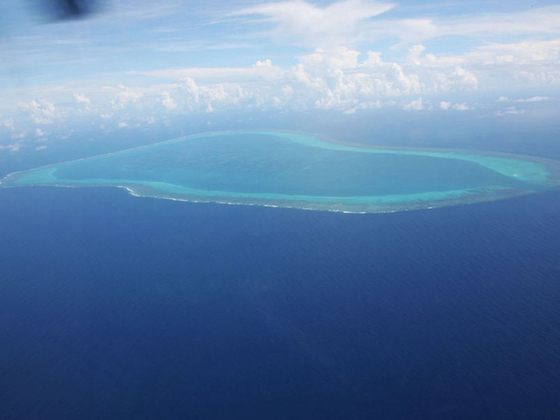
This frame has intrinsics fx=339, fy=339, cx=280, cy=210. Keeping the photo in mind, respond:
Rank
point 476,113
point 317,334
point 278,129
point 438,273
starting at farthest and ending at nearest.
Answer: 1. point 476,113
2. point 278,129
3. point 438,273
4. point 317,334

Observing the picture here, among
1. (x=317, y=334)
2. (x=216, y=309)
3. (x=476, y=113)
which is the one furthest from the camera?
(x=476, y=113)

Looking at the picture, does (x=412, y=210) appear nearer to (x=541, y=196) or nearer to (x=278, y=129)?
(x=541, y=196)

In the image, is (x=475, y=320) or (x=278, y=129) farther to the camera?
(x=278, y=129)

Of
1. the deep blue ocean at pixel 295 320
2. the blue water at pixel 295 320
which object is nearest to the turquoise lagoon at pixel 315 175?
the deep blue ocean at pixel 295 320

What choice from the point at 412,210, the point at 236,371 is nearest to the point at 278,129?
the point at 412,210

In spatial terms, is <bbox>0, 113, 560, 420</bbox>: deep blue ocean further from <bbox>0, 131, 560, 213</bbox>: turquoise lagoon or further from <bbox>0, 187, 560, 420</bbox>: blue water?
<bbox>0, 131, 560, 213</bbox>: turquoise lagoon

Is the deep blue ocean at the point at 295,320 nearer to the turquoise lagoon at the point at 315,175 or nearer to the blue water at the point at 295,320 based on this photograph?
the blue water at the point at 295,320

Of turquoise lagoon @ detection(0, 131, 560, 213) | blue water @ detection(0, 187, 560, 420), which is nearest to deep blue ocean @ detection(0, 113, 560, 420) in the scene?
blue water @ detection(0, 187, 560, 420)
